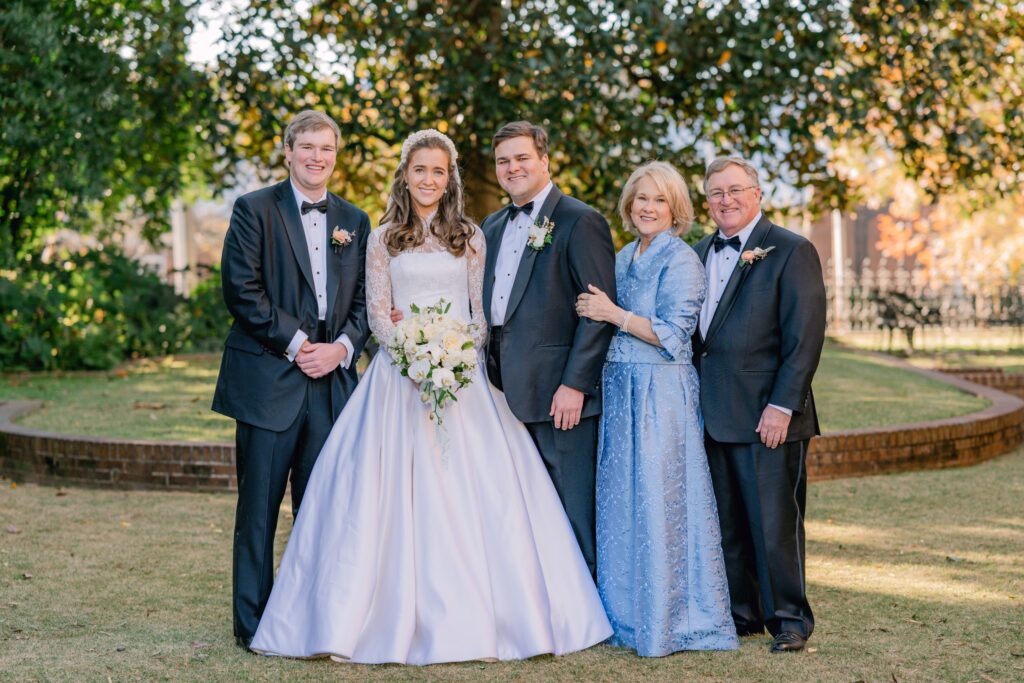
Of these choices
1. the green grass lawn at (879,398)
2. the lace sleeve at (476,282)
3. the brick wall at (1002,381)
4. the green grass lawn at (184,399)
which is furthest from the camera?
the brick wall at (1002,381)

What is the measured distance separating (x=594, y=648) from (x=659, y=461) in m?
0.82

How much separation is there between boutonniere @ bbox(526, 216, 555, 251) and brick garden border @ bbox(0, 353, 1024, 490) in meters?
4.20

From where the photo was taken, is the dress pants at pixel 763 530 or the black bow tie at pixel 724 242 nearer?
the dress pants at pixel 763 530

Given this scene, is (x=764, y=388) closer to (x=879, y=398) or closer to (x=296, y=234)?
(x=296, y=234)

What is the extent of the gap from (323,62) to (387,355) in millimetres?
6772

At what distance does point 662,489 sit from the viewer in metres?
4.69

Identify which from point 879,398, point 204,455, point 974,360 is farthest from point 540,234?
point 974,360

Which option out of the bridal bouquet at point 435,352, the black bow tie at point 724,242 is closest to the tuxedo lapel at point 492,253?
the bridal bouquet at point 435,352

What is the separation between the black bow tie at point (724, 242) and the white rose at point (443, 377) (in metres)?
1.33

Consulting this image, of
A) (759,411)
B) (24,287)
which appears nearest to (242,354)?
(759,411)

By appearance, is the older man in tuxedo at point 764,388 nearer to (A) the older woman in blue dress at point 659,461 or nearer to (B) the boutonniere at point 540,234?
(A) the older woman in blue dress at point 659,461

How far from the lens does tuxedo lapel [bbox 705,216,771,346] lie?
4.77 m

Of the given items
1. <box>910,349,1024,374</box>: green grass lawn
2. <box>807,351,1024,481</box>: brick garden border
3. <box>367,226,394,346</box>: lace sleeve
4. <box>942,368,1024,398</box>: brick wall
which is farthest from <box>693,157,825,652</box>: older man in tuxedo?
<box>910,349,1024,374</box>: green grass lawn

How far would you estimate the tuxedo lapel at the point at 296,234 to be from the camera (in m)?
4.83
